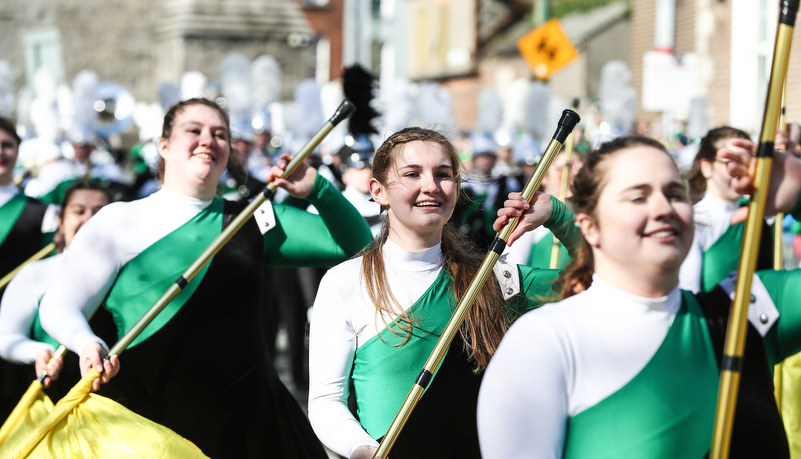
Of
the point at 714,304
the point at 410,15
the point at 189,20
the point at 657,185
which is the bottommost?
the point at 714,304

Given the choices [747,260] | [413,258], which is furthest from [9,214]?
[747,260]

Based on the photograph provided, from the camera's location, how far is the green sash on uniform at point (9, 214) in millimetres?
5723

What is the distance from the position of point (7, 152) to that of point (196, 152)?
1.98m

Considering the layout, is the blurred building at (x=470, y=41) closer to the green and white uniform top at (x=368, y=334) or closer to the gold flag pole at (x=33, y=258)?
the gold flag pole at (x=33, y=258)

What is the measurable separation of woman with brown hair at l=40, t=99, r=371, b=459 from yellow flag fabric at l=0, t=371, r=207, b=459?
29cm

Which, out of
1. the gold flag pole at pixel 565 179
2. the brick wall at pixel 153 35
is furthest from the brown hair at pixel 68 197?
the brick wall at pixel 153 35

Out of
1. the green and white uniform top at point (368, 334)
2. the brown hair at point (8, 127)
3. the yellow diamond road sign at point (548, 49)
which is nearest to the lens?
the green and white uniform top at point (368, 334)

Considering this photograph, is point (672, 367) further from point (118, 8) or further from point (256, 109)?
point (118, 8)

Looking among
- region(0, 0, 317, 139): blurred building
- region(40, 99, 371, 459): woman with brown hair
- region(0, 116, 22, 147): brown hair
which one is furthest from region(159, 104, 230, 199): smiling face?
region(0, 0, 317, 139): blurred building

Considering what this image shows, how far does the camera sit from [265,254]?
4133mm

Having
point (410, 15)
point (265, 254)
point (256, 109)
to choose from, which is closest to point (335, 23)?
point (410, 15)

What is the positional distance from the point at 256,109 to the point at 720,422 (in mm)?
11623

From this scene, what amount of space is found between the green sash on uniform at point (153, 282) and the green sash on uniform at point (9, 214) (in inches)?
81.9

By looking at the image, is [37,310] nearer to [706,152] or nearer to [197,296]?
[197,296]
